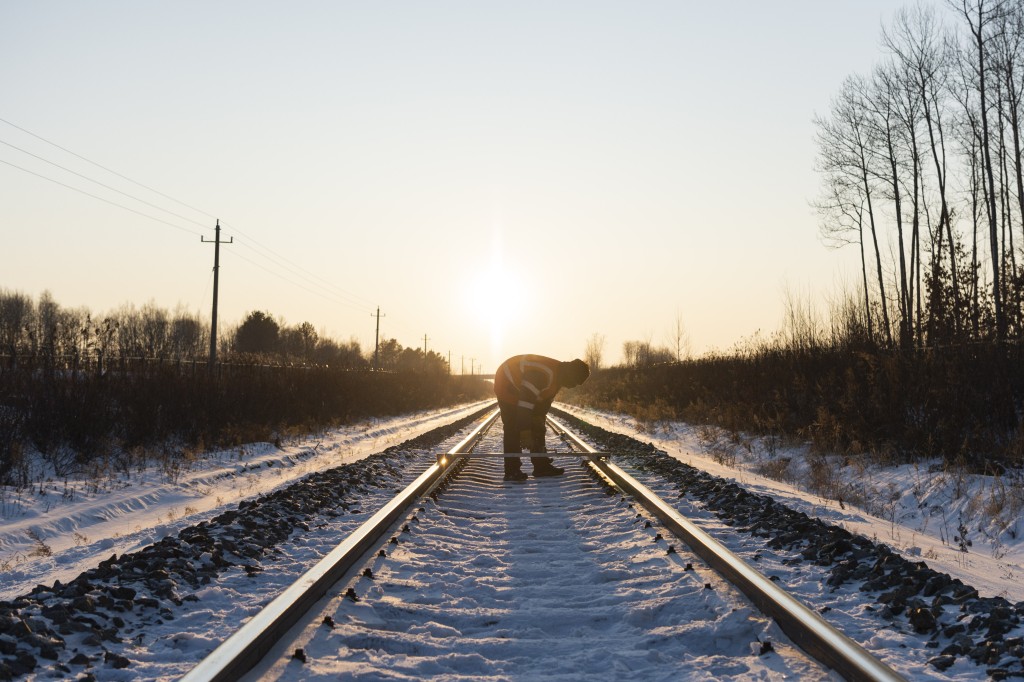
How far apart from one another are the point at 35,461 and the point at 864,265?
37.0 metres

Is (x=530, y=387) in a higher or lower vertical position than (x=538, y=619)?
higher

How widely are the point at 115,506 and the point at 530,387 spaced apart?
524 cm

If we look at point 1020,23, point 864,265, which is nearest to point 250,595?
point 1020,23

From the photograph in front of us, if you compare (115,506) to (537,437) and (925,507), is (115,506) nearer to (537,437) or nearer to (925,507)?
(537,437)

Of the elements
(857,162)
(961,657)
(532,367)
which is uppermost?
(857,162)

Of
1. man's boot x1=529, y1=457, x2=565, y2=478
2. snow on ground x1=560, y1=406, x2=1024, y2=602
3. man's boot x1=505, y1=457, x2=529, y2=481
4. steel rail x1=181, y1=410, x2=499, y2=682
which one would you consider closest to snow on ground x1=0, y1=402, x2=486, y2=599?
steel rail x1=181, y1=410, x2=499, y2=682

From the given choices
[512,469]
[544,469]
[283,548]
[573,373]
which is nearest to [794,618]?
[283,548]

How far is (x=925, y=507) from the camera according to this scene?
30.5ft

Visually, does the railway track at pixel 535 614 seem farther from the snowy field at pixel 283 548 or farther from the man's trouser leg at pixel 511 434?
the man's trouser leg at pixel 511 434

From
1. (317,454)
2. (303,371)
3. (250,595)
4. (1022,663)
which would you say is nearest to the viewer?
(1022,663)

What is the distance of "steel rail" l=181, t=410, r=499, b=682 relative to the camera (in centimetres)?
297

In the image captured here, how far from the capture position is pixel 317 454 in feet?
52.5

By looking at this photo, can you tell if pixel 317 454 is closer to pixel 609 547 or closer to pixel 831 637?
pixel 609 547

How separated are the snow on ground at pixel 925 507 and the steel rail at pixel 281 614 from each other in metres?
3.73
